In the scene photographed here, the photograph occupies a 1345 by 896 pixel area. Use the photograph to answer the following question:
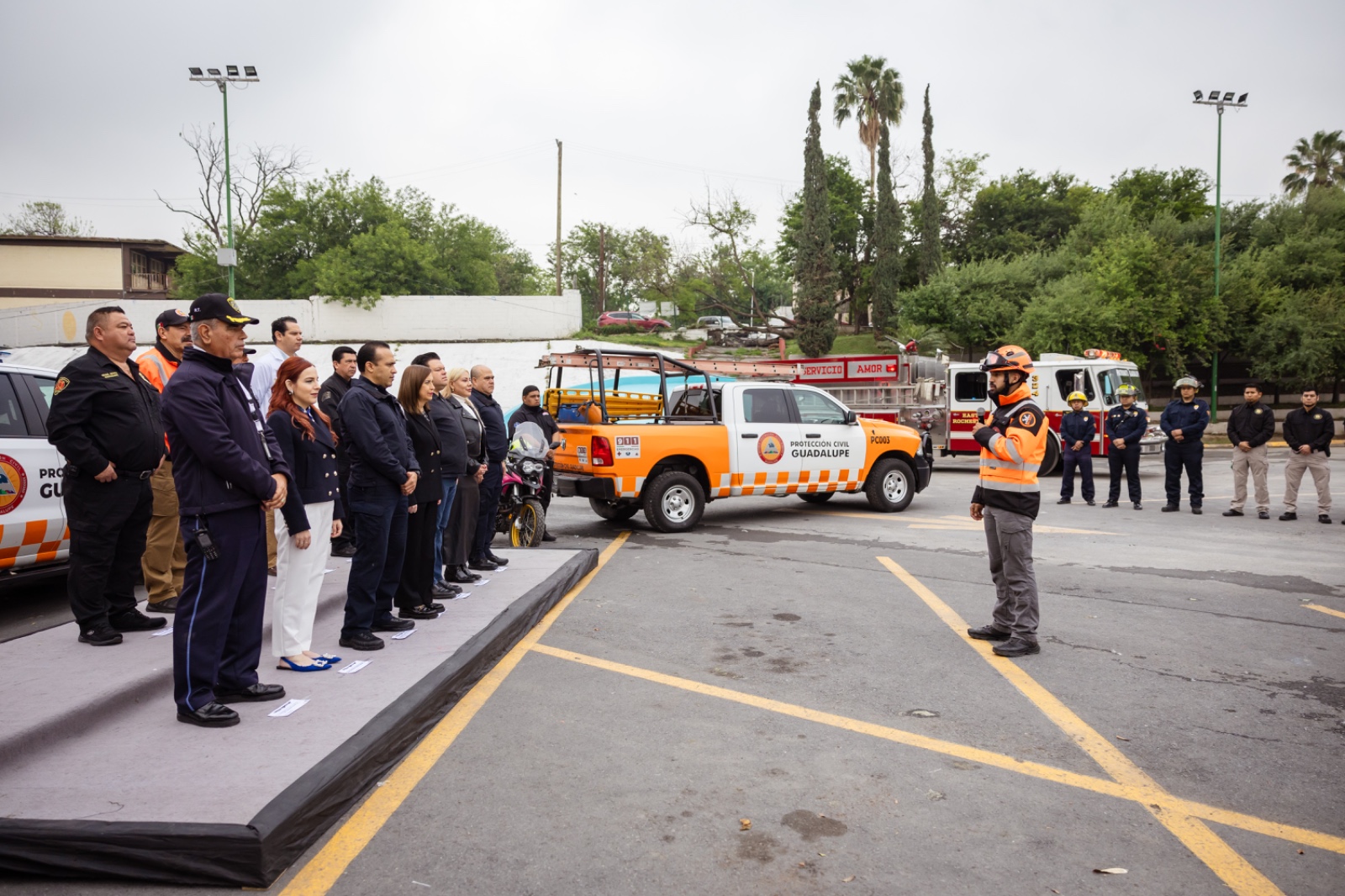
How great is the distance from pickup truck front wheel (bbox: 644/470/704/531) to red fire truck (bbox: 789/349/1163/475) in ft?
30.3

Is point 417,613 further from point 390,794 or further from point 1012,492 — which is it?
point 1012,492

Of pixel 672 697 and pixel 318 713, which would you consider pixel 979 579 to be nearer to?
pixel 672 697

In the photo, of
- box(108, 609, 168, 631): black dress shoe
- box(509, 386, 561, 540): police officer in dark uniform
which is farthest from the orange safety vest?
box(509, 386, 561, 540): police officer in dark uniform

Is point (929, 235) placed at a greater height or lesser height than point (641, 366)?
greater

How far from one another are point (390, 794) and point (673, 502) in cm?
748

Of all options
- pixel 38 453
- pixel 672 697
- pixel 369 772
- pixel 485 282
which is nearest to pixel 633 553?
pixel 672 697

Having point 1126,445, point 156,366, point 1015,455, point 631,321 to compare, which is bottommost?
point 1126,445

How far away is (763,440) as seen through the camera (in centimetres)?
1155

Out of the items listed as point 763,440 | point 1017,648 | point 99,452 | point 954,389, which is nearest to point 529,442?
point 763,440

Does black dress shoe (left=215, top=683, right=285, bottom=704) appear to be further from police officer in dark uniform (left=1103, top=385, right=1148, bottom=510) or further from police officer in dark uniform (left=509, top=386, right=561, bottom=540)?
police officer in dark uniform (left=1103, top=385, right=1148, bottom=510)

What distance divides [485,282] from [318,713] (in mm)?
46026

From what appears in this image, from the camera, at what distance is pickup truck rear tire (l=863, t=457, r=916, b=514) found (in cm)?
1272

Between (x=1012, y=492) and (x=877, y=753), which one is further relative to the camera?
(x=1012, y=492)

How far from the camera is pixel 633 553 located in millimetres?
9766
